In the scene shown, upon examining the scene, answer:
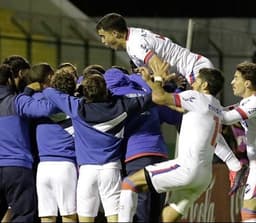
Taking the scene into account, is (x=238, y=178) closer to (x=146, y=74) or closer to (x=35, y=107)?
(x=146, y=74)

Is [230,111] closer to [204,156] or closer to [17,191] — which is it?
[204,156]

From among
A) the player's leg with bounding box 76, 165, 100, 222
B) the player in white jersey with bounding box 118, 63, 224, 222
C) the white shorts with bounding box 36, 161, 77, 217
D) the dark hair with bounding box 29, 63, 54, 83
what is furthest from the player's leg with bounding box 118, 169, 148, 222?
the dark hair with bounding box 29, 63, 54, 83

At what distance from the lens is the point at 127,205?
7141 millimetres

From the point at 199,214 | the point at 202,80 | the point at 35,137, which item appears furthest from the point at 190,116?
the point at 199,214

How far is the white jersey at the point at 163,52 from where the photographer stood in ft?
24.7

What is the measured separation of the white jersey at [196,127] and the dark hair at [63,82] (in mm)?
1217

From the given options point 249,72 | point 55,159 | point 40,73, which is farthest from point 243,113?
point 40,73

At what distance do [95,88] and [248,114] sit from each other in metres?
1.38

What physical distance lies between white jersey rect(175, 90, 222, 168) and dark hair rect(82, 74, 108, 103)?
758mm

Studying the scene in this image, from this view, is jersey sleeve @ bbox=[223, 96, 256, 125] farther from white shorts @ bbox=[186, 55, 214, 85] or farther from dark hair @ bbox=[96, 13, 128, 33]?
dark hair @ bbox=[96, 13, 128, 33]

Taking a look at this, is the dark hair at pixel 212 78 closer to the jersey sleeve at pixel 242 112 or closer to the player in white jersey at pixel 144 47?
the jersey sleeve at pixel 242 112

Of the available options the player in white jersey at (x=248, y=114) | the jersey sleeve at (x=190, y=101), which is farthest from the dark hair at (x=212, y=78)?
the player in white jersey at (x=248, y=114)

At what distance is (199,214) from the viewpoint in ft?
36.0

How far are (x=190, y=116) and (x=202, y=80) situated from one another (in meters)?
0.35
